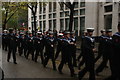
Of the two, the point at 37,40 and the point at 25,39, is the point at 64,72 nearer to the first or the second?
the point at 37,40

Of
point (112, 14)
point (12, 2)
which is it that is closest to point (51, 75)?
point (112, 14)

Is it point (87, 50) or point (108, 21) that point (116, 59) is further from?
point (108, 21)

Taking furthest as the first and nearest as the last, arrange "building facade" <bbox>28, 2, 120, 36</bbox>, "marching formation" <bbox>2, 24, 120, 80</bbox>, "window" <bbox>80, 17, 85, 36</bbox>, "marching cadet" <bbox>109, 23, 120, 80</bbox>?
"window" <bbox>80, 17, 85, 36</bbox> → "building facade" <bbox>28, 2, 120, 36</bbox> → "marching formation" <bbox>2, 24, 120, 80</bbox> → "marching cadet" <bbox>109, 23, 120, 80</bbox>

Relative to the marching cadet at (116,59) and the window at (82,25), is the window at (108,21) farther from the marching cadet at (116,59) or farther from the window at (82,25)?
the marching cadet at (116,59)

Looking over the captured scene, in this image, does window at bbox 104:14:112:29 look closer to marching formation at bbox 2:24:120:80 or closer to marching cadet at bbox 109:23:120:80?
marching formation at bbox 2:24:120:80

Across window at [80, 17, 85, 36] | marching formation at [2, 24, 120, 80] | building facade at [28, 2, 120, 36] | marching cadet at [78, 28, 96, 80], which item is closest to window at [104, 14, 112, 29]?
building facade at [28, 2, 120, 36]

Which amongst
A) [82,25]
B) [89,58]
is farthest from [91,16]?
[89,58]

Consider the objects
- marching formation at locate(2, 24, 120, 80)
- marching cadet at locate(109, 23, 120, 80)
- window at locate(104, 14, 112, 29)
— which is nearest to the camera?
marching cadet at locate(109, 23, 120, 80)

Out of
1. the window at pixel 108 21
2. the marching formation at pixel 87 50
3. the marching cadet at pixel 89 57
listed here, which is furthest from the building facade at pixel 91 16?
the marching cadet at pixel 89 57

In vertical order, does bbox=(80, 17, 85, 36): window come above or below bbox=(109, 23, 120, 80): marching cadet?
above

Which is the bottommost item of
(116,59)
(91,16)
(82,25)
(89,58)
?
(89,58)

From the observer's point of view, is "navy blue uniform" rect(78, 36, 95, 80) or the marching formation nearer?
the marching formation

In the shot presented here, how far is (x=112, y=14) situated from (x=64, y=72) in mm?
15497

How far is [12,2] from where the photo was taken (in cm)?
3166
